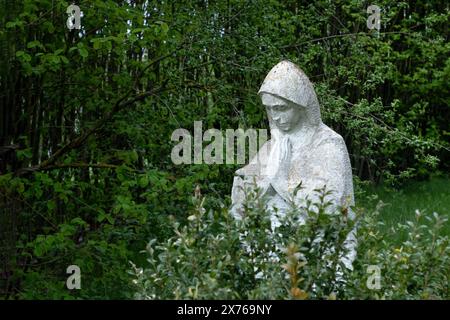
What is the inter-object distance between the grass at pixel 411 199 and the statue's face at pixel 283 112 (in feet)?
10.4

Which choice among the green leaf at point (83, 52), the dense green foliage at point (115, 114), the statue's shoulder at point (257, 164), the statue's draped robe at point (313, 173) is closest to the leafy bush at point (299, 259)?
the statue's draped robe at point (313, 173)

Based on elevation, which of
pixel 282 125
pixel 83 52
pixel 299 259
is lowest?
pixel 299 259

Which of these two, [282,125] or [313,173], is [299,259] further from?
[282,125]

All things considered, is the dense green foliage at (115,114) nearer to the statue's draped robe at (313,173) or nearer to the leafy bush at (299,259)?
the statue's draped robe at (313,173)

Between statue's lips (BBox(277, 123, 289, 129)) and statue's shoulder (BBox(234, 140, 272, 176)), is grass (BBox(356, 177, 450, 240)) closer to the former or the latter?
statue's shoulder (BBox(234, 140, 272, 176))

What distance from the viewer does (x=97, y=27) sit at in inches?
265

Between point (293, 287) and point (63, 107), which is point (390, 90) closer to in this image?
point (63, 107)

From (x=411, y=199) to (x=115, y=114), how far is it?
4.06 m

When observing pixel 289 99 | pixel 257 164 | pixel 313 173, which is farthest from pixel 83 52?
pixel 313 173

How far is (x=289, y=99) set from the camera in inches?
204

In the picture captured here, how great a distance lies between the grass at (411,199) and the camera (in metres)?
8.87

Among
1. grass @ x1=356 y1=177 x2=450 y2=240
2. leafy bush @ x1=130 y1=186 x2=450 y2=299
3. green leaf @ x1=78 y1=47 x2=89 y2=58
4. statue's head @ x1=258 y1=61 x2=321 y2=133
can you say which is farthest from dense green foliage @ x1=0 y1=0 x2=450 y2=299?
leafy bush @ x1=130 y1=186 x2=450 y2=299

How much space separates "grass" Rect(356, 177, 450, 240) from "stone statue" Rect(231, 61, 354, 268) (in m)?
3.14

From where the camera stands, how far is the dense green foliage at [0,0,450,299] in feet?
20.7
